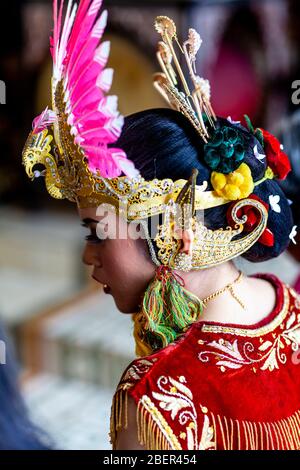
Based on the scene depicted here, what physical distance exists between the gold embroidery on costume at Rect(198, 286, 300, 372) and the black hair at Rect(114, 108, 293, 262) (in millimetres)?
206

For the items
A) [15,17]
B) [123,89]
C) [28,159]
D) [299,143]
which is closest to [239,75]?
[123,89]

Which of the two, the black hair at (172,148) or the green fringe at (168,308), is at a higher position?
the black hair at (172,148)

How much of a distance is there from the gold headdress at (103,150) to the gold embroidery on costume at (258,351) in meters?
0.14

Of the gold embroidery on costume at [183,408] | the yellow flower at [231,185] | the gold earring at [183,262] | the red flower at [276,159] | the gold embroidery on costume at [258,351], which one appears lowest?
the gold embroidery on costume at [183,408]

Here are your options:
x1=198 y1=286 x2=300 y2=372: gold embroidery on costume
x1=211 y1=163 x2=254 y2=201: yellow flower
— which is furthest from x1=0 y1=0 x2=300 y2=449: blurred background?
x1=211 y1=163 x2=254 y2=201: yellow flower

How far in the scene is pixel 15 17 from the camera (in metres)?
4.97

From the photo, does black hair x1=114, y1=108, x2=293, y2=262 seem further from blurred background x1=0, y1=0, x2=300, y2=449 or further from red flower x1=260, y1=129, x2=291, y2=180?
blurred background x1=0, y1=0, x2=300, y2=449

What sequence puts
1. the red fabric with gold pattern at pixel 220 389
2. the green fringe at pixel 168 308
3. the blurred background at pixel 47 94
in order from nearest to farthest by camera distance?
1. the red fabric with gold pattern at pixel 220 389
2. the green fringe at pixel 168 308
3. the blurred background at pixel 47 94

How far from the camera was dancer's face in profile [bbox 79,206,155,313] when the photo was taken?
3.45ft

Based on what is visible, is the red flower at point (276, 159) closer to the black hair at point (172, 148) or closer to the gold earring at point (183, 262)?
the black hair at point (172, 148)

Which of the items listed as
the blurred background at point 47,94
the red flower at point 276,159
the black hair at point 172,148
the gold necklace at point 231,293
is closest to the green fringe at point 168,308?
the gold necklace at point 231,293

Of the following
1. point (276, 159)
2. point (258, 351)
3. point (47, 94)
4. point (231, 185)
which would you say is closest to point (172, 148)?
point (231, 185)

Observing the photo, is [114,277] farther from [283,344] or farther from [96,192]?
[283,344]

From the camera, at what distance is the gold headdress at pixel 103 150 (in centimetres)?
97
